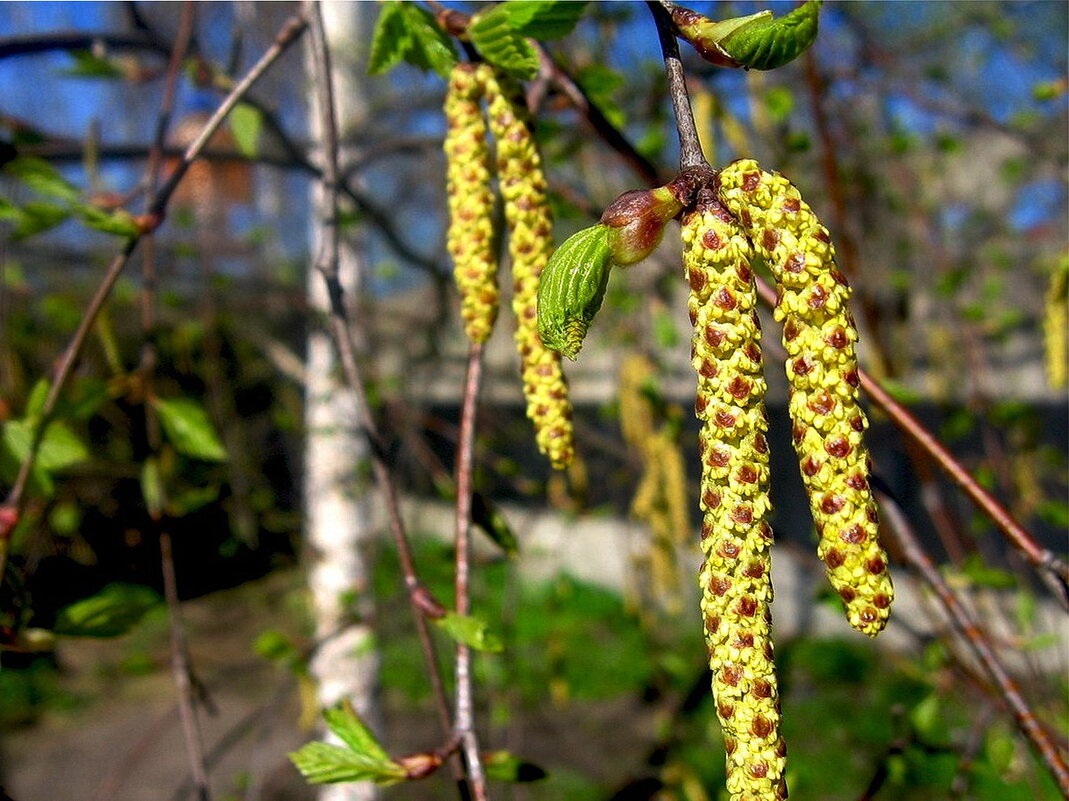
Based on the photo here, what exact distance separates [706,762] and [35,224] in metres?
2.98

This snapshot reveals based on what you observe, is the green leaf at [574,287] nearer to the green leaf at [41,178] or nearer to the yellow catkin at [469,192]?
the yellow catkin at [469,192]

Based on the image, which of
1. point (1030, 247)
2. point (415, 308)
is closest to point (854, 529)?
point (415, 308)

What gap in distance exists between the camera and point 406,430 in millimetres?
1929

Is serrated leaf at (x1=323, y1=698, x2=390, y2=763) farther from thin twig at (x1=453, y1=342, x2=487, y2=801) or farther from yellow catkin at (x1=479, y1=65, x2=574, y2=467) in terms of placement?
yellow catkin at (x1=479, y1=65, x2=574, y2=467)

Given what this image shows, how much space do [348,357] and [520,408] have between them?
4184 millimetres

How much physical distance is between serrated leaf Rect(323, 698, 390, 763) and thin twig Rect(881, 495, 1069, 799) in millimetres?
483

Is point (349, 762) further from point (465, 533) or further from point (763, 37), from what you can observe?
point (763, 37)

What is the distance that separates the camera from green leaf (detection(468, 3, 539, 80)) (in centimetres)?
56

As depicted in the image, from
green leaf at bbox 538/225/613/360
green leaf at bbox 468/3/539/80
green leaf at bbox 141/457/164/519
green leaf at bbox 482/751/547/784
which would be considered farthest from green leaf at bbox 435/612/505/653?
green leaf at bbox 141/457/164/519

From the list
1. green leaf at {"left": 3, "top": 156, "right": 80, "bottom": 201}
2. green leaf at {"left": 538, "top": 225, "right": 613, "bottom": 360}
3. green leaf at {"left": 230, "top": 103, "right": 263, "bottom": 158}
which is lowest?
green leaf at {"left": 538, "top": 225, "right": 613, "bottom": 360}

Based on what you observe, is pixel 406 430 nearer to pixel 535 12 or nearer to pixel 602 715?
pixel 535 12

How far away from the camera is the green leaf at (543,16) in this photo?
0.53 m

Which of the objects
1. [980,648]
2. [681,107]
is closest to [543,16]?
[681,107]

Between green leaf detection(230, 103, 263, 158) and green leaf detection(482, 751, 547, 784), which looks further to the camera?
A: green leaf detection(230, 103, 263, 158)
